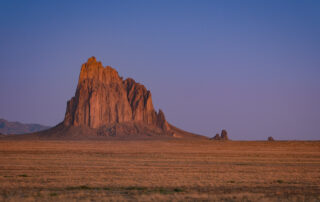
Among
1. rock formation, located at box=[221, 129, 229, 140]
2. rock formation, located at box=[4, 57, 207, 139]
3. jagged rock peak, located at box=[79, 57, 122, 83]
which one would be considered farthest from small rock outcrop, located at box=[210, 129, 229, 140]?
jagged rock peak, located at box=[79, 57, 122, 83]

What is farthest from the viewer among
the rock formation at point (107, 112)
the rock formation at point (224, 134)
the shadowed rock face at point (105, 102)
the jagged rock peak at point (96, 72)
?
the rock formation at point (224, 134)

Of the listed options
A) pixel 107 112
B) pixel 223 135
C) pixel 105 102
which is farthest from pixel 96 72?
pixel 223 135

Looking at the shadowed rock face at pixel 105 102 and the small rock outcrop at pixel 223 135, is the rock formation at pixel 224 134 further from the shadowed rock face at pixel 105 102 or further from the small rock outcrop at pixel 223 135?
the shadowed rock face at pixel 105 102

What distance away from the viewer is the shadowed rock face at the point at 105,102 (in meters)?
152

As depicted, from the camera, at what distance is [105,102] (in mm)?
157875

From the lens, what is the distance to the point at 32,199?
1683 cm

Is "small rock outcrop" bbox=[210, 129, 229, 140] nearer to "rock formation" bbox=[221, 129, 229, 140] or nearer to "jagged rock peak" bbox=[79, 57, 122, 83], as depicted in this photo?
"rock formation" bbox=[221, 129, 229, 140]

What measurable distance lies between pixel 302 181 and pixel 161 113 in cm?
14808

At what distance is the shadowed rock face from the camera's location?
15188 centimetres

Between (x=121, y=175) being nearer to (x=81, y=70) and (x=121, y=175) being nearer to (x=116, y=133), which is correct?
(x=116, y=133)

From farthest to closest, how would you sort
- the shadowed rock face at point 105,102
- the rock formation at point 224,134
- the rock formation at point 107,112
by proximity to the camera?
the rock formation at point 224,134
the shadowed rock face at point 105,102
the rock formation at point 107,112

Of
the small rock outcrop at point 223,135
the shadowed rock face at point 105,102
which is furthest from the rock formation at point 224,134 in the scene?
the shadowed rock face at point 105,102

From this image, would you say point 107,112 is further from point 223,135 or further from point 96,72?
point 223,135

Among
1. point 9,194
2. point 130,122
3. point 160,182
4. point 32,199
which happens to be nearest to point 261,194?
point 160,182
